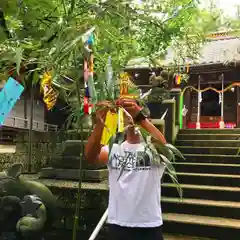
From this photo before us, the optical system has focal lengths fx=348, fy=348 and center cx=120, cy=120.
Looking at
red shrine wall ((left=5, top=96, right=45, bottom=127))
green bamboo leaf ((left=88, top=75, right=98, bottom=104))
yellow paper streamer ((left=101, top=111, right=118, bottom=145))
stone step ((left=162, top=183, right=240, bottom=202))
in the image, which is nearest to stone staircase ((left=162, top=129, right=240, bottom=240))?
stone step ((left=162, top=183, right=240, bottom=202))

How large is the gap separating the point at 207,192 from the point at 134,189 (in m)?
2.91

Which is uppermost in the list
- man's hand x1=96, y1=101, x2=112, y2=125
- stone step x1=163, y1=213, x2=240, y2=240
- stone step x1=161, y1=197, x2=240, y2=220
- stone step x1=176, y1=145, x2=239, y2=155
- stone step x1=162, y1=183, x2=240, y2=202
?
man's hand x1=96, y1=101, x2=112, y2=125

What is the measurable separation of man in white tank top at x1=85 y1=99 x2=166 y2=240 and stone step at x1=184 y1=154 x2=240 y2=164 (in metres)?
4.04

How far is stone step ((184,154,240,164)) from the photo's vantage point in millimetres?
6117

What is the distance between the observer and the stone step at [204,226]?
407 cm

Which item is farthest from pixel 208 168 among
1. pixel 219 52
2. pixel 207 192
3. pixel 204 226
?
pixel 219 52

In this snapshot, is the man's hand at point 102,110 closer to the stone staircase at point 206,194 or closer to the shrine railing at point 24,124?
the stone staircase at point 206,194

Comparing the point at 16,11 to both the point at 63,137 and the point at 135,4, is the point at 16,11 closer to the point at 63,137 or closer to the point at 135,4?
the point at 135,4

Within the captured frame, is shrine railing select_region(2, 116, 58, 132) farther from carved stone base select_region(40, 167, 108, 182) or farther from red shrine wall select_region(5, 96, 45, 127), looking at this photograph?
carved stone base select_region(40, 167, 108, 182)

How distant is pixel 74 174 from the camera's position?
5.26m

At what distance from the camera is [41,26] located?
1.75m

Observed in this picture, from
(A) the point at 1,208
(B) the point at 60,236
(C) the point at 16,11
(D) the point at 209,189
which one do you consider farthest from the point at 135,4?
(D) the point at 209,189

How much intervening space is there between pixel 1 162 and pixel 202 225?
A: 443 cm

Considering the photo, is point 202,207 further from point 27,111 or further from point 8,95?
point 27,111
